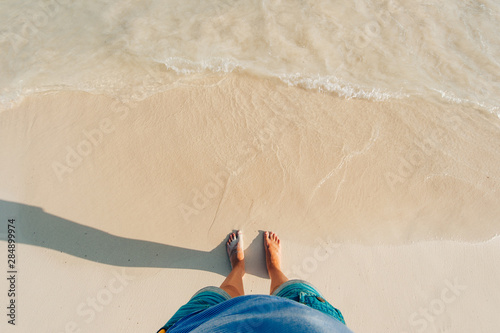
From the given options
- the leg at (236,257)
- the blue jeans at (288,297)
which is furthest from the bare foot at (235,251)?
the blue jeans at (288,297)

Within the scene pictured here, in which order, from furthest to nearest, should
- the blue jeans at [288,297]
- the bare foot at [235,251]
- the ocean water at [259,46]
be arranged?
the ocean water at [259,46] → the bare foot at [235,251] → the blue jeans at [288,297]

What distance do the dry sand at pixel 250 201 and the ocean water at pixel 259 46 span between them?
252mm

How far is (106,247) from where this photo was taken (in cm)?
302

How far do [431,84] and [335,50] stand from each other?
128cm

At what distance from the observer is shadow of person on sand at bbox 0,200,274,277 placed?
2.99 m

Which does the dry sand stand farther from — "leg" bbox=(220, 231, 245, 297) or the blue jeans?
the blue jeans

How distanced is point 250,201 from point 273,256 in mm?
627

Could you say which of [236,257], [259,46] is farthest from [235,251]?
[259,46]

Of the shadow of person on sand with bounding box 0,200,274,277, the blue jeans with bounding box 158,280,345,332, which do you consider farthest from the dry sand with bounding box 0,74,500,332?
the blue jeans with bounding box 158,280,345,332

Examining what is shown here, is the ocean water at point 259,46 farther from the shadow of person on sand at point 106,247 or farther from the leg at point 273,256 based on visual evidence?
the leg at point 273,256

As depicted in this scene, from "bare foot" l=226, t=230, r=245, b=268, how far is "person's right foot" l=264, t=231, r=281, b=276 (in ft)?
0.84

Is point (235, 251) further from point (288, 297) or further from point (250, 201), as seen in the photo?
point (288, 297)

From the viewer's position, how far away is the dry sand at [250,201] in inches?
113

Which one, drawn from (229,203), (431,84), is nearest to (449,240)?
(431,84)
